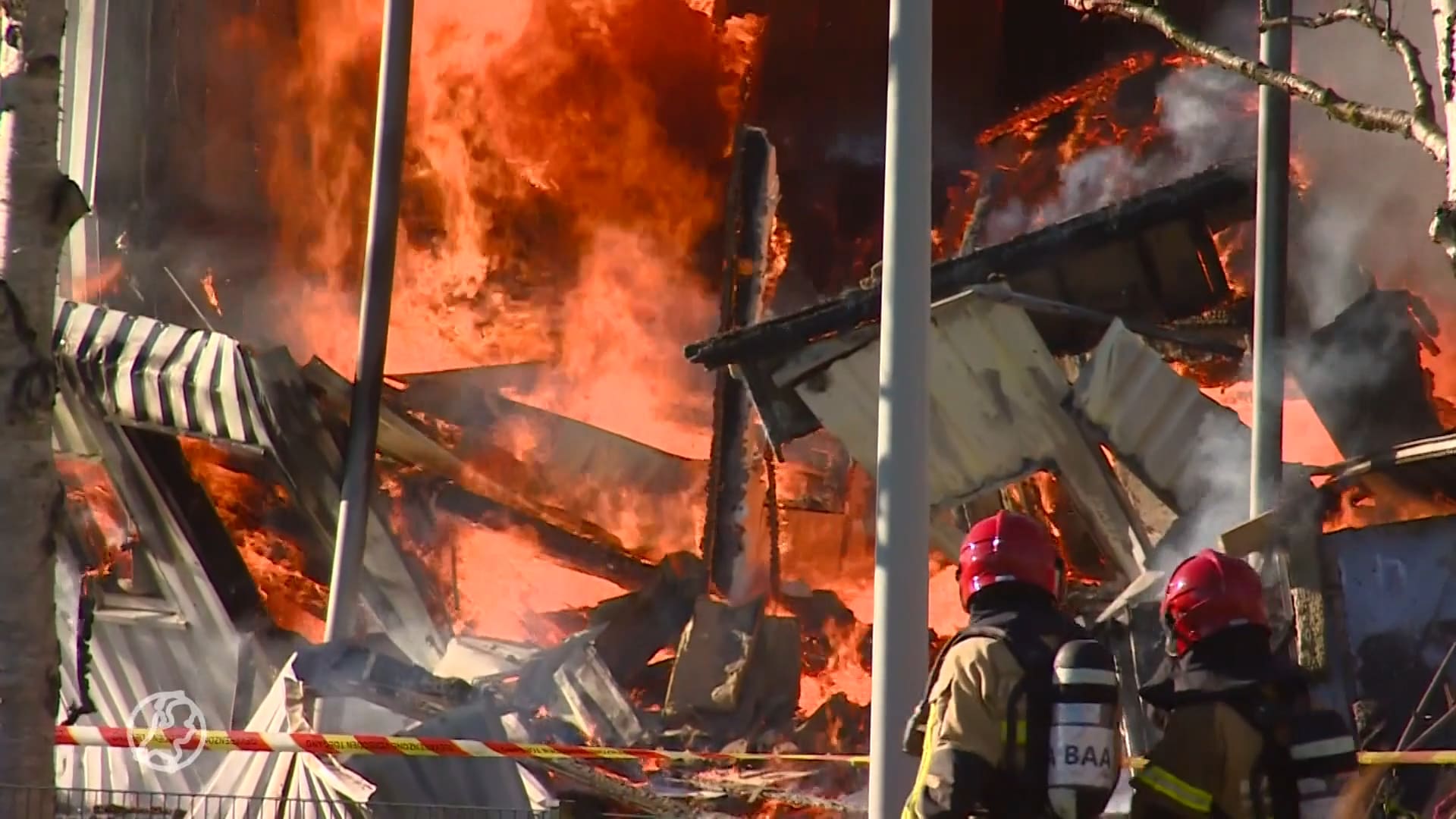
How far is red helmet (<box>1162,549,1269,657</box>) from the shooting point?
4.53 metres

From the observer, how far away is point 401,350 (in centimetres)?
1052

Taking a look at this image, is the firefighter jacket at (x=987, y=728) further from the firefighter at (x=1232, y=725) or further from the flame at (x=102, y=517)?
the flame at (x=102, y=517)

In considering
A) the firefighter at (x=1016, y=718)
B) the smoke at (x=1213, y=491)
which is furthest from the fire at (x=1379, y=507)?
the firefighter at (x=1016, y=718)

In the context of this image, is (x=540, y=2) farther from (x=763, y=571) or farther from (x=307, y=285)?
(x=763, y=571)

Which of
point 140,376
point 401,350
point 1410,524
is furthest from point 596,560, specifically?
point 1410,524

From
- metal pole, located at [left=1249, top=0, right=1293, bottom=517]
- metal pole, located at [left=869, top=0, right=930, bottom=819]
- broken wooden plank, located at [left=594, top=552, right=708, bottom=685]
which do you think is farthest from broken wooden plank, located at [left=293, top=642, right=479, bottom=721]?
metal pole, located at [left=1249, top=0, right=1293, bottom=517]

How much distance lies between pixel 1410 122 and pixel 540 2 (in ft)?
19.8

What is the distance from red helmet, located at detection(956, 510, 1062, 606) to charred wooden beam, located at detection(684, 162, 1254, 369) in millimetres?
4038

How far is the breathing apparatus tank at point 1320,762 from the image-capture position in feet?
14.2

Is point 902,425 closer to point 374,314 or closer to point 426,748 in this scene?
point 426,748

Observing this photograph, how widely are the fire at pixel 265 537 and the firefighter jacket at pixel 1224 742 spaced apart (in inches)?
280

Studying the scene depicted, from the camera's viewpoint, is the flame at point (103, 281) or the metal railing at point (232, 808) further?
the flame at point (103, 281)

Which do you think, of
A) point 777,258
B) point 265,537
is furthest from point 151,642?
point 777,258

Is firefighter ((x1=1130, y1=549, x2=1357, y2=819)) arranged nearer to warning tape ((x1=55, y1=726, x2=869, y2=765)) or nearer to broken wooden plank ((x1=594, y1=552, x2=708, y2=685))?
warning tape ((x1=55, y1=726, x2=869, y2=765))
